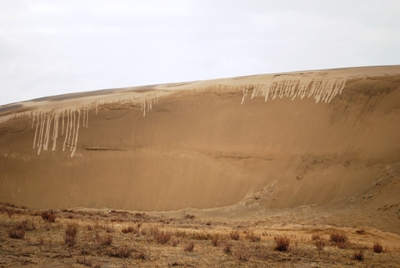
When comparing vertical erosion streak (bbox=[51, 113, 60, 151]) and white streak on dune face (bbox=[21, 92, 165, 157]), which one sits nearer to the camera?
vertical erosion streak (bbox=[51, 113, 60, 151])

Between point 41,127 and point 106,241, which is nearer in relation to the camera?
point 106,241

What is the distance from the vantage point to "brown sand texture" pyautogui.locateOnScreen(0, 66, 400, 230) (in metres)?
26.1

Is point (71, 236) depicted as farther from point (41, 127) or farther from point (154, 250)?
point (41, 127)

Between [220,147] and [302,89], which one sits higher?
[302,89]

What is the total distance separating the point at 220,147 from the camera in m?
32.6

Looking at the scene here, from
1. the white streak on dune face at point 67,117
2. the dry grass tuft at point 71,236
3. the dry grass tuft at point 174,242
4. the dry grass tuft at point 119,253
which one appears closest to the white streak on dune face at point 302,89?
the white streak on dune face at point 67,117

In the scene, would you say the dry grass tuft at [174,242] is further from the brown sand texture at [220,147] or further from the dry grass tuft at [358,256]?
the brown sand texture at [220,147]

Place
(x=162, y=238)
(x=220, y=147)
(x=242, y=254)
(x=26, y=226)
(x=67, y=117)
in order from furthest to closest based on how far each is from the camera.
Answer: (x=67, y=117) < (x=220, y=147) < (x=26, y=226) < (x=162, y=238) < (x=242, y=254)

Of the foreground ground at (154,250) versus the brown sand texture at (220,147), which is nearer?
the foreground ground at (154,250)

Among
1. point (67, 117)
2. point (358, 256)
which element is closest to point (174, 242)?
point (358, 256)

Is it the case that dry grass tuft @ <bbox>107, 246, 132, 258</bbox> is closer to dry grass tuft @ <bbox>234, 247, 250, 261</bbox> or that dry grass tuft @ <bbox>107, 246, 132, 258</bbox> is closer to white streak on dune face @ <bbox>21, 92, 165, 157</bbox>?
dry grass tuft @ <bbox>234, 247, 250, 261</bbox>

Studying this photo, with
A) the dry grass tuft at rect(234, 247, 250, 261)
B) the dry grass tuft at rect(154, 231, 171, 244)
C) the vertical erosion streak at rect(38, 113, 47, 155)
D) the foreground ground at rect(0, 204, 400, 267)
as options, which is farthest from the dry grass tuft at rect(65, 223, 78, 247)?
the vertical erosion streak at rect(38, 113, 47, 155)

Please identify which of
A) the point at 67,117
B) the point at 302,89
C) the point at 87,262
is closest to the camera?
the point at 87,262

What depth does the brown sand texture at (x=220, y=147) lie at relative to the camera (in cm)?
2606
